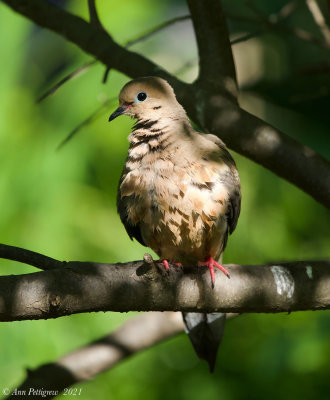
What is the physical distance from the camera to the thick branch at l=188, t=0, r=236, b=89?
3.13 metres

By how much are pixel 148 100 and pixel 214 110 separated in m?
0.43

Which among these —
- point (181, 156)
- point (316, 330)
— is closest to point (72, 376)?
point (181, 156)

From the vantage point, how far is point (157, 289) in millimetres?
2334

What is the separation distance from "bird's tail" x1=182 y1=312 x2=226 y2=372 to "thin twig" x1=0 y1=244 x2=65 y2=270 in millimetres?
1391

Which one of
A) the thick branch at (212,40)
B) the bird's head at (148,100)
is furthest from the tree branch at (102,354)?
the thick branch at (212,40)

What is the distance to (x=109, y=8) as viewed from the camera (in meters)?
6.03

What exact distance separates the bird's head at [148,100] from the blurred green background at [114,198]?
4.08 feet

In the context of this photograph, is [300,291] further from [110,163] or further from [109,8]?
[109,8]

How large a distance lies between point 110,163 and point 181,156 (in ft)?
8.55

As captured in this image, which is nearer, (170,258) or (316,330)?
(170,258)

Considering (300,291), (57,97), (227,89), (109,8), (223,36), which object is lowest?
(300,291)

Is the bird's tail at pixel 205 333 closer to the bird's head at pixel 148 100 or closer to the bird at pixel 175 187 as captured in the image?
the bird at pixel 175 187

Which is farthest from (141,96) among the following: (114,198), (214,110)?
(114,198)

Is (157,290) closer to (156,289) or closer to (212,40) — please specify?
(156,289)
